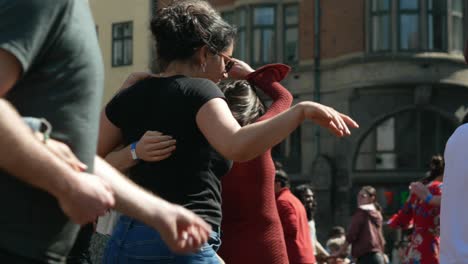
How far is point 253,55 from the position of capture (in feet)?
112

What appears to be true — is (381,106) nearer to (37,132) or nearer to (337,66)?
(337,66)

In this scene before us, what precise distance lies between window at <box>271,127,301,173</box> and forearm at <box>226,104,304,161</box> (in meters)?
29.7

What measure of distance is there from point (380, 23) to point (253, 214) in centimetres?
2765

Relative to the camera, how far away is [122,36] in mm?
38906

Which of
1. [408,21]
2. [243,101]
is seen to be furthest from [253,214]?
[408,21]

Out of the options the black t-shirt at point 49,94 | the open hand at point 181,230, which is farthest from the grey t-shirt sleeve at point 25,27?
the open hand at point 181,230

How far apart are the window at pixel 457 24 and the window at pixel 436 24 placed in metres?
0.27

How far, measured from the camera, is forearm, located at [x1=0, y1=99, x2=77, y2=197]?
8.39ft

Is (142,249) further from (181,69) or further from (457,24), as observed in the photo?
(457,24)

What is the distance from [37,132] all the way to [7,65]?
20 centimetres

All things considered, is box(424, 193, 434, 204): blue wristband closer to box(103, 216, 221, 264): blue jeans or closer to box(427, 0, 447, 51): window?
box(103, 216, 221, 264): blue jeans

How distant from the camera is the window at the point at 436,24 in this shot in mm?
32062

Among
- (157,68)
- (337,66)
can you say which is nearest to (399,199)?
(337,66)

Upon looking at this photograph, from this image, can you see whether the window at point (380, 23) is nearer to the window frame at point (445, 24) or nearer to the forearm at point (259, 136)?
the window frame at point (445, 24)
